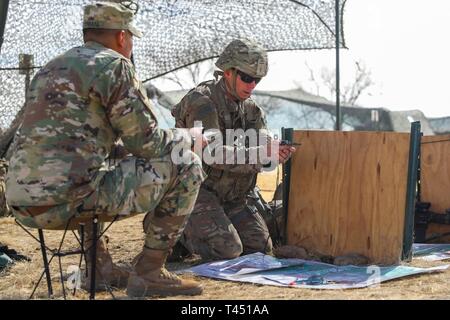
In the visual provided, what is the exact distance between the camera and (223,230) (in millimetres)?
4945

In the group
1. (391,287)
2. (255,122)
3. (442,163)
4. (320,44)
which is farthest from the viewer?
(320,44)

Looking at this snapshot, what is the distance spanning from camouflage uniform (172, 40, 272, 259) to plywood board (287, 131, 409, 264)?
362 millimetres

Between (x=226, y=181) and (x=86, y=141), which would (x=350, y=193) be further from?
(x=86, y=141)

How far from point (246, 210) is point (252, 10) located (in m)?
3.54

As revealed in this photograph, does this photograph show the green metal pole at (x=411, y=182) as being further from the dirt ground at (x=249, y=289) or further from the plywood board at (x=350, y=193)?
the dirt ground at (x=249, y=289)

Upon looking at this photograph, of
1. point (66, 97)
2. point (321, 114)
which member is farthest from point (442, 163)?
point (321, 114)

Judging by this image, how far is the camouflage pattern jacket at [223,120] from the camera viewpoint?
4.95 metres

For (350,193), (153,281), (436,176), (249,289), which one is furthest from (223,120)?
(436,176)

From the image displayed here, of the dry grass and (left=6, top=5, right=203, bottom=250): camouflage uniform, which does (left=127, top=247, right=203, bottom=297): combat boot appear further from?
(left=6, top=5, right=203, bottom=250): camouflage uniform

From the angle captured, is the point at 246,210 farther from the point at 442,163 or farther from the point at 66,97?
the point at 66,97

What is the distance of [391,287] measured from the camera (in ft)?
13.1

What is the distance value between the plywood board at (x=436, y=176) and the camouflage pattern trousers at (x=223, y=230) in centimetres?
151

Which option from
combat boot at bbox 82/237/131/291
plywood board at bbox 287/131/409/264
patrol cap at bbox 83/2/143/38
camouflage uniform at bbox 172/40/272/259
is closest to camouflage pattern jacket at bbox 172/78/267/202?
camouflage uniform at bbox 172/40/272/259

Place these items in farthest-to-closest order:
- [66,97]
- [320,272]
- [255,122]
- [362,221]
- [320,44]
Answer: [320,44]
[255,122]
[362,221]
[320,272]
[66,97]
